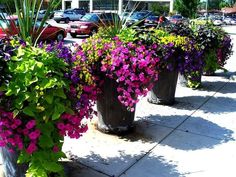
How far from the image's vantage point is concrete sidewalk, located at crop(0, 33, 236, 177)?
387 cm

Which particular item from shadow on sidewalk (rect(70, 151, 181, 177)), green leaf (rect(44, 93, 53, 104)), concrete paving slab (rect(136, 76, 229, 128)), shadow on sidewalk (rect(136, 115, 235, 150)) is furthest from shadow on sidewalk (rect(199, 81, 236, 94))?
green leaf (rect(44, 93, 53, 104))

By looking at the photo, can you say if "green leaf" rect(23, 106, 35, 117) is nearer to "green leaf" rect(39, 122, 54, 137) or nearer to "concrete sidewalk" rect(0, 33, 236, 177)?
"green leaf" rect(39, 122, 54, 137)

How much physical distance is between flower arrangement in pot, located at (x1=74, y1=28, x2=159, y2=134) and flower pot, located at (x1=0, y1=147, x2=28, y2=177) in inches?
54.8

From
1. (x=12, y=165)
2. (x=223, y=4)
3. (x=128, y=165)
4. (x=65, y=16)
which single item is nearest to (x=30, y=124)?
(x=12, y=165)

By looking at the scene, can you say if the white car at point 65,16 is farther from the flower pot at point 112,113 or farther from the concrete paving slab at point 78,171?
the concrete paving slab at point 78,171

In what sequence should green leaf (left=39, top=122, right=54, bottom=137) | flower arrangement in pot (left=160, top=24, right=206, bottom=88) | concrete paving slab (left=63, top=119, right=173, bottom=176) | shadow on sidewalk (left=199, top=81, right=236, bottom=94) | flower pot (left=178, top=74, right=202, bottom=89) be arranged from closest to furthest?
green leaf (left=39, top=122, right=54, bottom=137) < concrete paving slab (left=63, top=119, right=173, bottom=176) < flower arrangement in pot (left=160, top=24, right=206, bottom=88) < flower pot (left=178, top=74, right=202, bottom=89) < shadow on sidewalk (left=199, top=81, right=236, bottom=94)

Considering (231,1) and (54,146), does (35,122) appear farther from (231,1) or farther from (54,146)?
(231,1)

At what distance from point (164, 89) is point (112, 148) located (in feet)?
7.10

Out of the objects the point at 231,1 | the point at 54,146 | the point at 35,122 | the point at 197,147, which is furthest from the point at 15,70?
the point at 231,1

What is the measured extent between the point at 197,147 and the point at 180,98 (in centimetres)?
243

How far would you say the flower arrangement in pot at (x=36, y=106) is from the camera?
2.84m

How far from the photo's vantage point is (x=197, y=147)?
4.51 meters

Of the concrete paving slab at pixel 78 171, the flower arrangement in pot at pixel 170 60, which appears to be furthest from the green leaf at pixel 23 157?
the flower arrangement in pot at pixel 170 60

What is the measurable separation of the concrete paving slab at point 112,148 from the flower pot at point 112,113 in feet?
0.38
